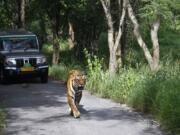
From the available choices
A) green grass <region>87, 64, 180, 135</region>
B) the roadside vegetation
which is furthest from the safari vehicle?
green grass <region>87, 64, 180, 135</region>

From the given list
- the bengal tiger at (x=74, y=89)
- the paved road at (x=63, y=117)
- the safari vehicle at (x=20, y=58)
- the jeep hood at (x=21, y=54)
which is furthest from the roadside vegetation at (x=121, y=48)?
the bengal tiger at (x=74, y=89)

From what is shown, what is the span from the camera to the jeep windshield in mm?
23938

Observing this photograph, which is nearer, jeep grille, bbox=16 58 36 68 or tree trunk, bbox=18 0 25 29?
jeep grille, bbox=16 58 36 68

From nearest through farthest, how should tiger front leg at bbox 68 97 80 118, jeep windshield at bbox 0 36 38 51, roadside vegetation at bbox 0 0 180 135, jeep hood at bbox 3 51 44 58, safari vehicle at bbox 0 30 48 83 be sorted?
tiger front leg at bbox 68 97 80 118 < roadside vegetation at bbox 0 0 180 135 < safari vehicle at bbox 0 30 48 83 < jeep hood at bbox 3 51 44 58 < jeep windshield at bbox 0 36 38 51

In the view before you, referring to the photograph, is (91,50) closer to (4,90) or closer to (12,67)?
(12,67)

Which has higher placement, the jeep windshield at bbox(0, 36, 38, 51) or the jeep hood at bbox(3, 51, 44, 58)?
the jeep windshield at bbox(0, 36, 38, 51)

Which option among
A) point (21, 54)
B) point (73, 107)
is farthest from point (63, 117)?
point (21, 54)

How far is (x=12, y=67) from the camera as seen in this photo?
23.0 m

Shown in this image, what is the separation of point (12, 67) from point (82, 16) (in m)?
7.54

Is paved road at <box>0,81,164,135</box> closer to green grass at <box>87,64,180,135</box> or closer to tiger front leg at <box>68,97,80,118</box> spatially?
tiger front leg at <box>68,97,80,118</box>

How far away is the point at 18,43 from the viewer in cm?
2408

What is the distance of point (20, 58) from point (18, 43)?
118 cm

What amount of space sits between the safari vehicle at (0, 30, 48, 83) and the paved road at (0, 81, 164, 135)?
11.5 ft

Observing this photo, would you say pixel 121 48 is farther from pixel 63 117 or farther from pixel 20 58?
pixel 63 117
